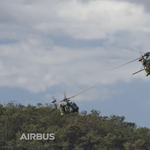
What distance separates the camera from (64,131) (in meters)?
123

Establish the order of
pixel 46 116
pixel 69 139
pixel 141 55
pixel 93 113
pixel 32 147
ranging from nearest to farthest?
1. pixel 141 55
2. pixel 32 147
3. pixel 69 139
4. pixel 46 116
5. pixel 93 113

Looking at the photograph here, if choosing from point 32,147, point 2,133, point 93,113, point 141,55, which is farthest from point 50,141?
A: point 141,55

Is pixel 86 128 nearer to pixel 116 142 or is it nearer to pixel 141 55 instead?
pixel 116 142

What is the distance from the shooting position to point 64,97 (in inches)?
3332

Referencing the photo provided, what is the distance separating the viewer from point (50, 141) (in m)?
118

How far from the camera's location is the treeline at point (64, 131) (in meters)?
119

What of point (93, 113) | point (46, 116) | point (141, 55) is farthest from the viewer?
point (93, 113)

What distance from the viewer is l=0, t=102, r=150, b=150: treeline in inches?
4673

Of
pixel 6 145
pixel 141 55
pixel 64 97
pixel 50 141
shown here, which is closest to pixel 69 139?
pixel 50 141

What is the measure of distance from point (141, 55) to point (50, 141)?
58235mm

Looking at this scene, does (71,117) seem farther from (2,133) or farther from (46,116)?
(2,133)

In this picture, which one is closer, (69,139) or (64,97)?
(64,97)

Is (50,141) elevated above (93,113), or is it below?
below

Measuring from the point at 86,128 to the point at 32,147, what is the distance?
21454 millimetres
